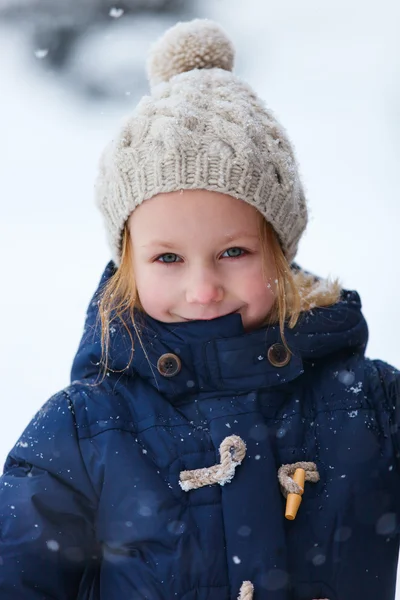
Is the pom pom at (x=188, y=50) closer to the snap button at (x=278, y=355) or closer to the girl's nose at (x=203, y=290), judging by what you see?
the girl's nose at (x=203, y=290)

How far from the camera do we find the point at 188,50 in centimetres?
171

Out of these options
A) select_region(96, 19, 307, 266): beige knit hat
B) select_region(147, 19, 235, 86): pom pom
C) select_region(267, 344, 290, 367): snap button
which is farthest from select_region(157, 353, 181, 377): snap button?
select_region(147, 19, 235, 86): pom pom

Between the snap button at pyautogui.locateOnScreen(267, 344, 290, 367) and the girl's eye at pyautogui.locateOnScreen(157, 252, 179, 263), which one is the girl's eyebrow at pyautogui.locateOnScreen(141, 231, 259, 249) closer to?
the girl's eye at pyautogui.locateOnScreen(157, 252, 179, 263)

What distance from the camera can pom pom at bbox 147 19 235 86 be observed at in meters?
1.71

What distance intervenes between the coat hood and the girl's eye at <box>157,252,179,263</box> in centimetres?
11

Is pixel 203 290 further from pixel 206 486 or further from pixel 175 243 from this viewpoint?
pixel 206 486

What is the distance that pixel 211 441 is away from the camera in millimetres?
1418

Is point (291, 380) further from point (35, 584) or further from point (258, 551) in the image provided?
point (35, 584)

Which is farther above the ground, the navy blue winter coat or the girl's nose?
the girl's nose

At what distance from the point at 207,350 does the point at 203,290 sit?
0.11 metres

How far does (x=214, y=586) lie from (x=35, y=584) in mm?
292

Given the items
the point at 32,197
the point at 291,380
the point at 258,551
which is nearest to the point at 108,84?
the point at 32,197

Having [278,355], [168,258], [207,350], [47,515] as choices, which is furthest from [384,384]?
[47,515]

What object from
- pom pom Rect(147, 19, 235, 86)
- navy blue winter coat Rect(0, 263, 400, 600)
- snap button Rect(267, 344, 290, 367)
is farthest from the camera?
pom pom Rect(147, 19, 235, 86)
